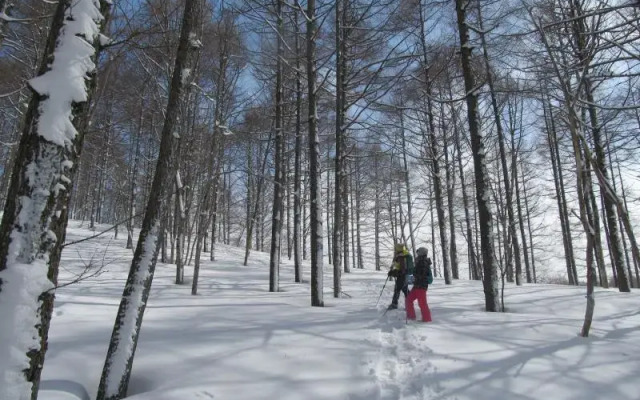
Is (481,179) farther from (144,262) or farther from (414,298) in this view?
(144,262)

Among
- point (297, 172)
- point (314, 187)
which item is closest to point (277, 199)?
point (297, 172)

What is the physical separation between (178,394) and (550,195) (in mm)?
22104

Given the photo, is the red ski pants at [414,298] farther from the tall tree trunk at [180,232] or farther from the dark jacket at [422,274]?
the tall tree trunk at [180,232]

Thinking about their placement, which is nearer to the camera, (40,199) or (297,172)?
(40,199)

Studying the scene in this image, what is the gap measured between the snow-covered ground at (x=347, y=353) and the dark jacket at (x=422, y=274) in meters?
0.68

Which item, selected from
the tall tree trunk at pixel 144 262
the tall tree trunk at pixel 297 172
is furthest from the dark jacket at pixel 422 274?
the tall tree trunk at pixel 297 172

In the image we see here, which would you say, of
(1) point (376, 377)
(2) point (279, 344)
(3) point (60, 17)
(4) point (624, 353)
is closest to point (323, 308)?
(2) point (279, 344)

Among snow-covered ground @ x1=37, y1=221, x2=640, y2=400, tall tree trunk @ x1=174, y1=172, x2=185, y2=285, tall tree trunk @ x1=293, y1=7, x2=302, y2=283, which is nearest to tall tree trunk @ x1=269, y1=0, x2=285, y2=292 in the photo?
tall tree trunk @ x1=293, y1=7, x2=302, y2=283

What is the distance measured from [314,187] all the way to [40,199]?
571cm

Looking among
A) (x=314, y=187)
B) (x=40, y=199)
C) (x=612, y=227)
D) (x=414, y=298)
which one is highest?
(x=314, y=187)

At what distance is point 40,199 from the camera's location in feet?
8.88

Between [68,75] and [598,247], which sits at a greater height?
[68,75]

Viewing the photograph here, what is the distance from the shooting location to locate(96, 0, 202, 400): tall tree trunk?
12.3 feet

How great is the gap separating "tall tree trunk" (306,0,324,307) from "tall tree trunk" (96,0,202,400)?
398cm
